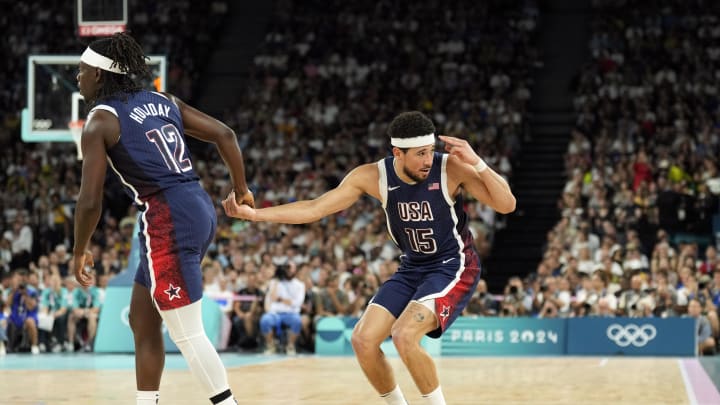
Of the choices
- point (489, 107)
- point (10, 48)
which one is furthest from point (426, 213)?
point (10, 48)

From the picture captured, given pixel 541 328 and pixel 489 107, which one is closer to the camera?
pixel 541 328

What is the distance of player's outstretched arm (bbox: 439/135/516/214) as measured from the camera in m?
6.59

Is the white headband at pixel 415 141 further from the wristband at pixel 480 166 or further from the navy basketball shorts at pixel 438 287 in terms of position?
the navy basketball shorts at pixel 438 287

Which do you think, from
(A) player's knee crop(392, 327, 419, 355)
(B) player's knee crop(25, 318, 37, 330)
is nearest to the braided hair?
(A) player's knee crop(392, 327, 419, 355)

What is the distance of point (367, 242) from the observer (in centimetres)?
1992

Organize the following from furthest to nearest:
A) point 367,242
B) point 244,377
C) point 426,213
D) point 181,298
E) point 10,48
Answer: point 10,48
point 367,242
point 244,377
point 426,213
point 181,298

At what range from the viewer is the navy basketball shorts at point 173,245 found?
602 cm

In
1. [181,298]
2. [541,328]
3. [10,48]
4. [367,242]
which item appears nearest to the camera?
[181,298]

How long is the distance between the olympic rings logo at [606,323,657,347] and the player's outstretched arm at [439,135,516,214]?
10.6 meters

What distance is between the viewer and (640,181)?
20.3m

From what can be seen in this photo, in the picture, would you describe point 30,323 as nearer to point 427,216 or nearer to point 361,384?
point 361,384

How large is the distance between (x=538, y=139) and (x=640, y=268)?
7.14 meters

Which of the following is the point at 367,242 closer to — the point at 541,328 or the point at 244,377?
the point at 541,328

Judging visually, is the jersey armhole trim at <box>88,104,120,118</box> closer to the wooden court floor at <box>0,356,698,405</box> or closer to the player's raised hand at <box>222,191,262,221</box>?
the player's raised hand at <box>222,191,262,221</box>
